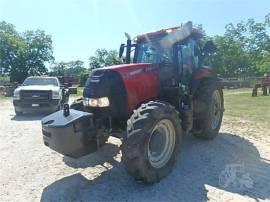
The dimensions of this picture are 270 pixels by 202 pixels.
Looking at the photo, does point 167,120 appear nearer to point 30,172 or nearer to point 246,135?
point 30,172

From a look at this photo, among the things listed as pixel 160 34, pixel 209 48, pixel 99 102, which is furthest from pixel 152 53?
pixel 99 102

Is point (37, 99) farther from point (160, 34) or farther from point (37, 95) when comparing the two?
point (160, 34)

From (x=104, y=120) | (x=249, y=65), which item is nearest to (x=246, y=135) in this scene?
(x=104, y=120)

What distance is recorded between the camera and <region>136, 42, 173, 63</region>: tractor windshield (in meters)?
7.52

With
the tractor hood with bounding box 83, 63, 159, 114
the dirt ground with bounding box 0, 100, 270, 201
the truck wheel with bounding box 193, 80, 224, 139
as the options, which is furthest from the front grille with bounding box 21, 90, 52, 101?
the tractor hood with bounding box 83, 63, 159, 114

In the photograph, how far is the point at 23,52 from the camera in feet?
211

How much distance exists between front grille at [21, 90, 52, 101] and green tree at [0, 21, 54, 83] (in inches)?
1921

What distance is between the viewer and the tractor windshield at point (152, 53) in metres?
7.52

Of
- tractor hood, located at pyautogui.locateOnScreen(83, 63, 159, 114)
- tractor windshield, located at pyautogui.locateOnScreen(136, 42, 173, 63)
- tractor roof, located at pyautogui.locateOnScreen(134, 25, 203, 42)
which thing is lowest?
tractor hood, located at pyautogui.locateOnScreen(83, 63, 159, 114)

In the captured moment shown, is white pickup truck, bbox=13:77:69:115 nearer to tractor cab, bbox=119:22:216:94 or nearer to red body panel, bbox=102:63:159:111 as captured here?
tractor cab, bbox=119:22:216:94

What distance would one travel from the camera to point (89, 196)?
214 inches

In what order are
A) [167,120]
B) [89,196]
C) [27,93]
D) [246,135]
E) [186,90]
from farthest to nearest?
1. [27,93]
2. [246,135]
3. [186,90]
4. [167,120]
5. [89,196]

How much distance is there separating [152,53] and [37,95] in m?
8.43

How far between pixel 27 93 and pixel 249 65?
206ft
